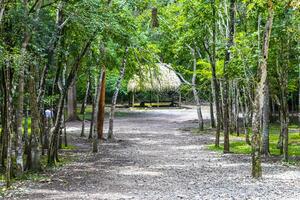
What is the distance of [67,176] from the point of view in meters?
14.7

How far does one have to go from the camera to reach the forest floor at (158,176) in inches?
463

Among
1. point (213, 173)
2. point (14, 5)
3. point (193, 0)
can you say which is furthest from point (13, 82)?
point (193, 0)

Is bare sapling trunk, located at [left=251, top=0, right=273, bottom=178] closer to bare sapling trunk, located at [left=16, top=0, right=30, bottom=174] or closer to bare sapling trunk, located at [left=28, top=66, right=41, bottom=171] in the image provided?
bare sapling trunk, located at [left=28, top=66, right=41, bottom=171]

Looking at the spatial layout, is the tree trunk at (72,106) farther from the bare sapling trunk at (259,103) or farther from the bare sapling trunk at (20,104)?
the bare sapling trunk at (259,103)

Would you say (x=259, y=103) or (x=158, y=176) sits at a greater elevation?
(x=259, y=103)

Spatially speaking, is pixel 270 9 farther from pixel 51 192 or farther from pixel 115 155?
pixel 115 155

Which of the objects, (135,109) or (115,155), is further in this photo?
(135,109)

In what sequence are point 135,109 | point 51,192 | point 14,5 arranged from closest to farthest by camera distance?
point 51,192 < point 14,5 < point 135,109

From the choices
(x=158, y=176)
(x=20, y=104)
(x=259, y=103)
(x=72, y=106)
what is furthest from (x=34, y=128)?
(x=72, y=106)

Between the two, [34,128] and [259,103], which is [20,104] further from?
[259,103]

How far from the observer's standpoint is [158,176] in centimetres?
1472

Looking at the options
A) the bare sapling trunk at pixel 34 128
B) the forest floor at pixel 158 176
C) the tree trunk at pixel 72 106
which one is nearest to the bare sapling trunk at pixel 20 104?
the bare sapling trunk at pixel 34 128

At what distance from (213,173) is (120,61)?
12.4 m

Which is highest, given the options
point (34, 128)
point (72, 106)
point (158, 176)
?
point (72, 106)
